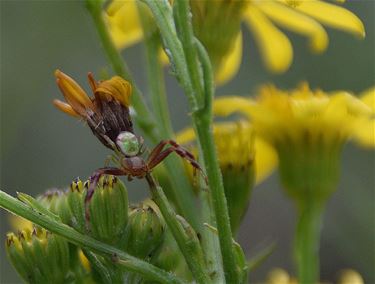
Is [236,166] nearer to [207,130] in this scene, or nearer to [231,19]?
[231,19]

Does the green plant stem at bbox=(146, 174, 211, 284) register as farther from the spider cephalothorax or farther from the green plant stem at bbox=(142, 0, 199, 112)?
the green plant stem at bbox=(142, 0, 199, 112)

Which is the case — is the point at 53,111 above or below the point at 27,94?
below

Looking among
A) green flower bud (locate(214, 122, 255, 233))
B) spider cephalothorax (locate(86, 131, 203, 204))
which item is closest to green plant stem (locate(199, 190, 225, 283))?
spider cephalothorax (locate(86, 131, 203, 204))

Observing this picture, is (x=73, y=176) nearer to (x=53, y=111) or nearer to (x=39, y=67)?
(x=53, y=111)

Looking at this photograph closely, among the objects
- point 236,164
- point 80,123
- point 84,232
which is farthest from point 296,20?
point 80,123

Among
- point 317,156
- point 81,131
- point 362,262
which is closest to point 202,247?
point 317,156

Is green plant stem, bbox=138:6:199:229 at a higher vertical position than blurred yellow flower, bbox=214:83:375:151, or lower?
higher
